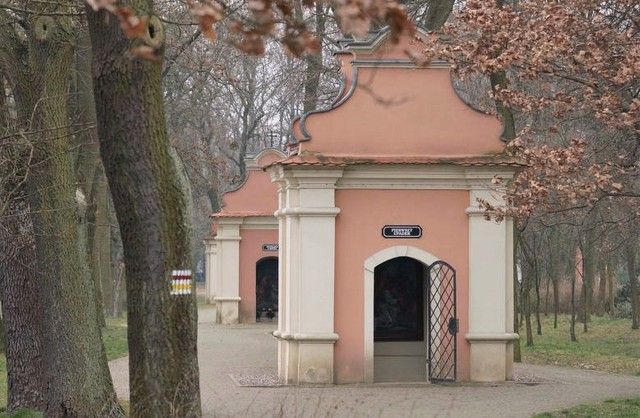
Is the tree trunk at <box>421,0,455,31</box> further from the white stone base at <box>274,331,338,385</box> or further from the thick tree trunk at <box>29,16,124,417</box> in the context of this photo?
the thick tree trunk at <box>29,16,124,417</box>

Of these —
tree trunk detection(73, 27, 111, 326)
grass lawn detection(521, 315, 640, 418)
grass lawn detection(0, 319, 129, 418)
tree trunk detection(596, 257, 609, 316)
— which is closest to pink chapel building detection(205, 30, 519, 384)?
tree trunk detection(73, 27, 111, 326)

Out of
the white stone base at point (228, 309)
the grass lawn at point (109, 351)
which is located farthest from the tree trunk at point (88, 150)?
the white stone base at point (228, 309)

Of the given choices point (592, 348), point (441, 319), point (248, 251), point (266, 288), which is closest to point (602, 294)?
point (266, 288)

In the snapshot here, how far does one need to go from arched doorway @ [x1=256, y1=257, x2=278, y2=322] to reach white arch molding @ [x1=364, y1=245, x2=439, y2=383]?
821 inches

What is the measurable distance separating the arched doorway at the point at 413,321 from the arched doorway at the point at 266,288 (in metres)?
20.3

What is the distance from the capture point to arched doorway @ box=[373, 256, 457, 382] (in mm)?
19188

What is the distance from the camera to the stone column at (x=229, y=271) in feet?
129

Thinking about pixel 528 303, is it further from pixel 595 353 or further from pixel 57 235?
pixel 57 235

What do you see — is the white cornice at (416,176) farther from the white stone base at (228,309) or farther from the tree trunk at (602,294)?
the tree trunk at (602,294)

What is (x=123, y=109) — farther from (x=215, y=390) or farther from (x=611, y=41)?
(x=215, y=390)

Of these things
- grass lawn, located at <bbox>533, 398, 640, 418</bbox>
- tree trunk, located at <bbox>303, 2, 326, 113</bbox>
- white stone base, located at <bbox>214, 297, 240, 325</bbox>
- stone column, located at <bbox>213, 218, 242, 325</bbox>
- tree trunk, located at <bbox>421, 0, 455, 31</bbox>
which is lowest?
grass lawn, located at <bbox>533, 398, 640, 418</bbox>

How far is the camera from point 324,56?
3209 cm

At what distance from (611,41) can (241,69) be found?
33742 millimetres

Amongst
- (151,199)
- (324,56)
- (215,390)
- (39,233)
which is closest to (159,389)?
(151,199)
